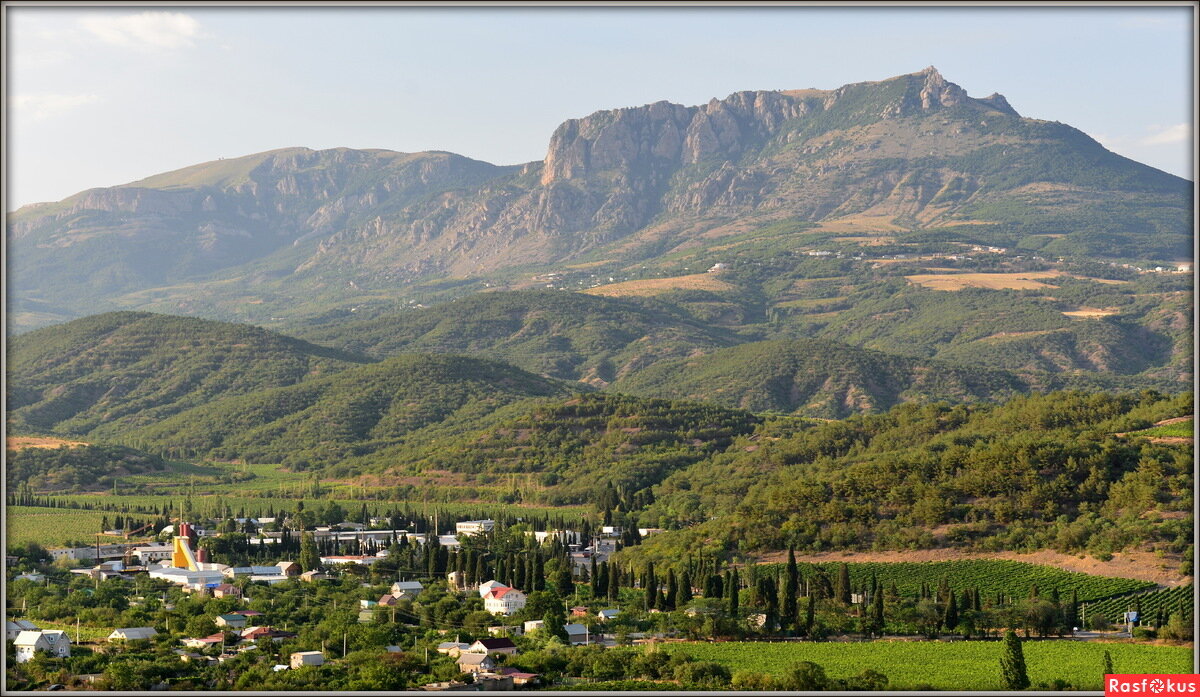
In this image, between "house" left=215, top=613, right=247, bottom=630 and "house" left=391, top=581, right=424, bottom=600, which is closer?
"house" left=215, top=613, right=247, bottom=630

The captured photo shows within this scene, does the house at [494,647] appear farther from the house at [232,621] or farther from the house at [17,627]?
the house at [17,627]

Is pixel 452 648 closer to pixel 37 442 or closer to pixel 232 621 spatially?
pixel 232 621

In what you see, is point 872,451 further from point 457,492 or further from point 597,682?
point 597,682

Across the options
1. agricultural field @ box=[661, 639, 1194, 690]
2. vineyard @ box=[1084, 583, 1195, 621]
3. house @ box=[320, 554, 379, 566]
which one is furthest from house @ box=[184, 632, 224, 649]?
vineyard @ box=[1084, 583, 1195, 621]

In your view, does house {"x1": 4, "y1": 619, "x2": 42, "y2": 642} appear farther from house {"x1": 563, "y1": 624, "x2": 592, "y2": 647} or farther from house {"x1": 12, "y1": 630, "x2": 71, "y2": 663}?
house {"x1": 563, "y1": 624, "x2": 592, "y2": 647}

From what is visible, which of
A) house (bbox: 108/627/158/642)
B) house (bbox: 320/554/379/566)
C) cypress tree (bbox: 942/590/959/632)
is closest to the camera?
house (bbox: 108/627/158/642)

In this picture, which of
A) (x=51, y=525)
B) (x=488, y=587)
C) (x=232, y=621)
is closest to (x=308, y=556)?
(x=488, y=587)

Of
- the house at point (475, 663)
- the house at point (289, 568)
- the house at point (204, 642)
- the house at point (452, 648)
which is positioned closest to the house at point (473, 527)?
the house at point (289, 568)
